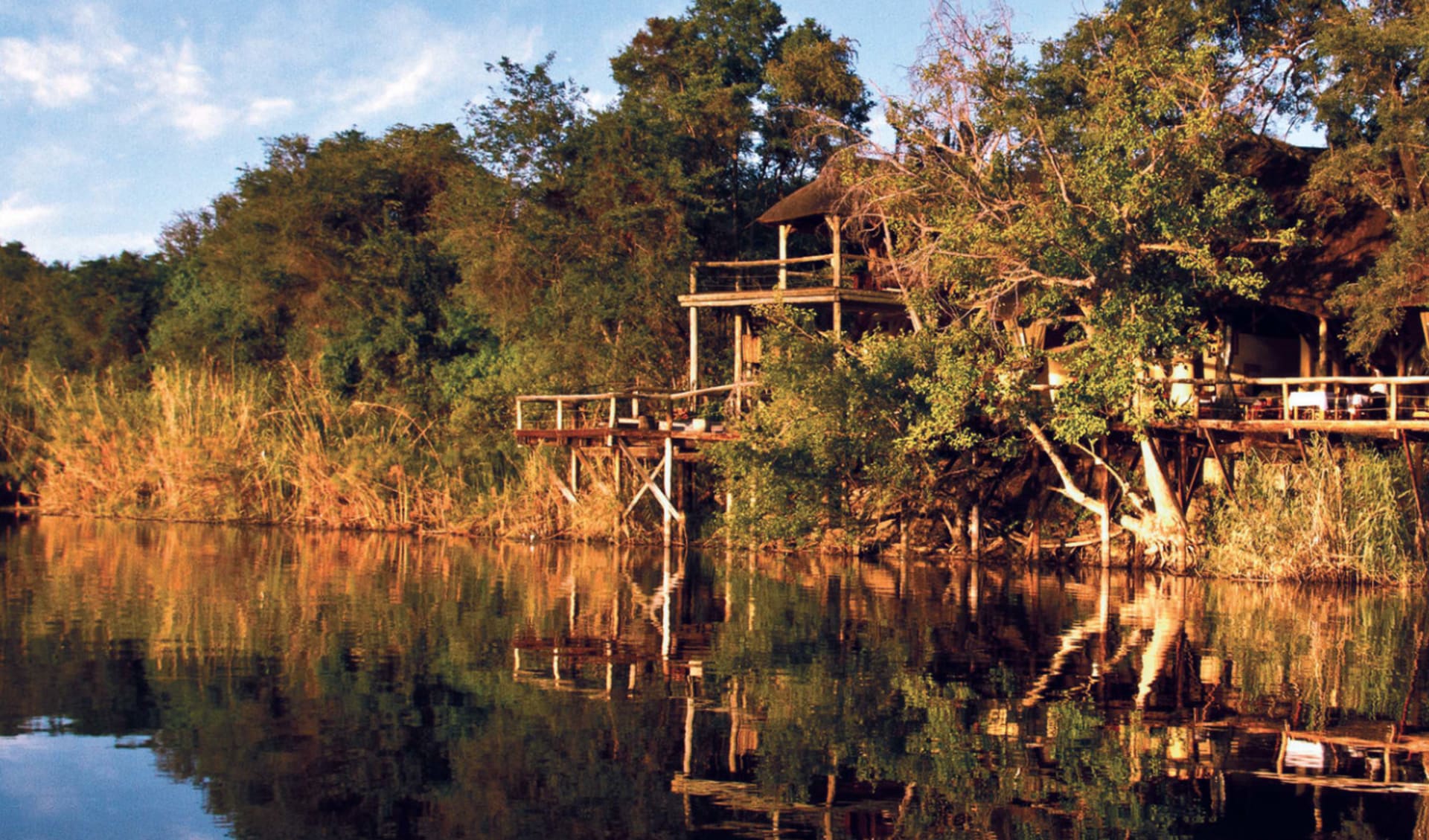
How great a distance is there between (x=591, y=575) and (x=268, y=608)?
671 centimetres

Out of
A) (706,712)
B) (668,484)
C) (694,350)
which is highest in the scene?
(694,350)

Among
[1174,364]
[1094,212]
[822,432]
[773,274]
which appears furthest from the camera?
[773,274]

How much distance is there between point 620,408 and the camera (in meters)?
33.2

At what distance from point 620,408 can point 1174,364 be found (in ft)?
44.9

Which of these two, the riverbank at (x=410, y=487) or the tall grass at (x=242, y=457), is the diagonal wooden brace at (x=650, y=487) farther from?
the tall grass at (x=242, y=457)

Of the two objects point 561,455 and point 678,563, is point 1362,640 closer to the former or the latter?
point 678,563

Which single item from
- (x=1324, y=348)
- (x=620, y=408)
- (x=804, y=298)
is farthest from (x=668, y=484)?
(x=1324, y=348)

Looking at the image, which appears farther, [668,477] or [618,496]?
[618,496]

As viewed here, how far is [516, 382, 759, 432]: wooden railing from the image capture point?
29422 mm

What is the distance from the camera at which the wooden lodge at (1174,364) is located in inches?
923

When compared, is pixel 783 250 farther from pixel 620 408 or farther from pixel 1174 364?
pixel 1174 364

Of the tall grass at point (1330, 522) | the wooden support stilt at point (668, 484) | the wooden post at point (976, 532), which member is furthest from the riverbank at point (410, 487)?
the wooden support stilt at point (668, 484)

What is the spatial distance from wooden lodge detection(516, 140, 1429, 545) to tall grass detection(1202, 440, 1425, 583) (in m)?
0.58

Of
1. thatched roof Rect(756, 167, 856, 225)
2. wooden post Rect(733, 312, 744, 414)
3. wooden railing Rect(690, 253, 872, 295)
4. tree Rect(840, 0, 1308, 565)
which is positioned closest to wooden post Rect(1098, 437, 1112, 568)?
tree Rect(840, 0, 1308, 565)
